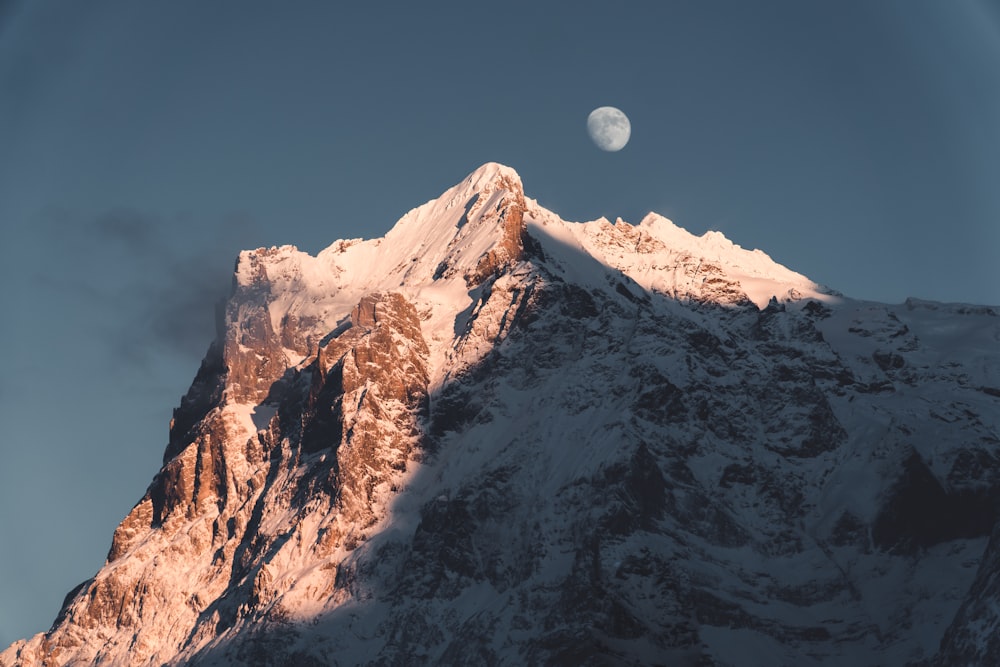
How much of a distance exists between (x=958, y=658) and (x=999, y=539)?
13.1 m

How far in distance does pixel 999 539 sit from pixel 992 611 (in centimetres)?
1168

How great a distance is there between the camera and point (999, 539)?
19812 centimetres

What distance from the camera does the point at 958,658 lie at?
194 meters

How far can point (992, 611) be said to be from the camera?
18850cm

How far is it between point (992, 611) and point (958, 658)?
7568mm
